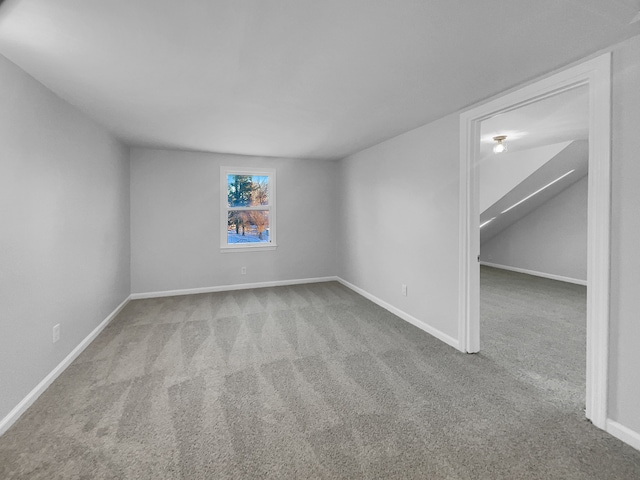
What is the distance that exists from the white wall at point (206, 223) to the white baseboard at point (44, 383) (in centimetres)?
136

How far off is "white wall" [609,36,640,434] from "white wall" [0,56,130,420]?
137 inches

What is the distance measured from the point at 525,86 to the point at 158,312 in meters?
4.36

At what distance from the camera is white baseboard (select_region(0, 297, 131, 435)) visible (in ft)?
5.77

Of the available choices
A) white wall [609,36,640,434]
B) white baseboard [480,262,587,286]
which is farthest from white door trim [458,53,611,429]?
white baseboard [480,262,587,286]

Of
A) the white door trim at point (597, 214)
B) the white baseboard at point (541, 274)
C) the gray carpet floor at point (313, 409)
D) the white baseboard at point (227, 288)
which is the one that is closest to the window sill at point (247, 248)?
the white baseboard at point (227, 288)

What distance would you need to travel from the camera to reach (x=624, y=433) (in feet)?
5.41

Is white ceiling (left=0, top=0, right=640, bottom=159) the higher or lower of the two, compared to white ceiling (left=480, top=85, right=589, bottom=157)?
lower

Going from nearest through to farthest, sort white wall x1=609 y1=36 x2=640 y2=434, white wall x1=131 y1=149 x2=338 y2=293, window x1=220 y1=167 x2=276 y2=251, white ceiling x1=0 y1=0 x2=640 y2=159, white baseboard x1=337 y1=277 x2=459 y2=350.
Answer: white ceiling x1=0 y1=0 x2=640 y2=159, white wall x1=609 y1=36 x2=640 y2=434, white baseboard x1=337 y1=277 x2=459 y2=350, white wall x1=131 y1=149 x2=338 y2=293, window x1=220 y1=167 x2=276 y2=251

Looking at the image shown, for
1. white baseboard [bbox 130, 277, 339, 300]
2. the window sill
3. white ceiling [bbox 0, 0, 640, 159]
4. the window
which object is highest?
white ceiling [bbox 0, 0, 640, 159]

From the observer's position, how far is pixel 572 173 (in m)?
5.10

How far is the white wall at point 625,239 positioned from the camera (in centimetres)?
160

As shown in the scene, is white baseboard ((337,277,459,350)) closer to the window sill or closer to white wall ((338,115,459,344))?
white wall ((338,115,459,344))

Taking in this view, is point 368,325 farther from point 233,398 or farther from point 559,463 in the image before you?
point 559,463

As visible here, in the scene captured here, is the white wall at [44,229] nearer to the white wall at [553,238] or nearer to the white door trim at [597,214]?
the white door trim at [597,214]
